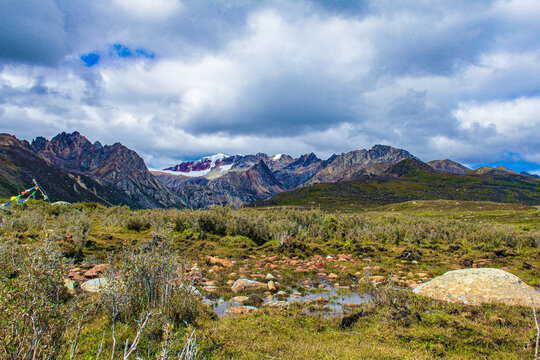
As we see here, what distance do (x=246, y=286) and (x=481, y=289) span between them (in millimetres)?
10650

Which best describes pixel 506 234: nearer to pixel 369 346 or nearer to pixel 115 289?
pixel 369 346

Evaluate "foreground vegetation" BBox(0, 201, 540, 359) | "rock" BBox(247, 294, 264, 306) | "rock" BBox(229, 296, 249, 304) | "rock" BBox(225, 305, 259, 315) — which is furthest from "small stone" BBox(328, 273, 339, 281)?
"rock" BBox(225, 305, 259, 315)

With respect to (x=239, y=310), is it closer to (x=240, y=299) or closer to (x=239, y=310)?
(x=239, y=310)

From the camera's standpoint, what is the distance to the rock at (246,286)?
Result: 43.3ft

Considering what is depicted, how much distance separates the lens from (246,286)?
44.1 ft

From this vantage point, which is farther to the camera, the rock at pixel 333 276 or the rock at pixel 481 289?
the rock at pixel 333 276

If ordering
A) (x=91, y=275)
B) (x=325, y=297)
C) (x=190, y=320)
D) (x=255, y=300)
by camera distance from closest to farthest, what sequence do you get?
(x=190, y=320) < (x=255, y=300) < (x=325, y=297) < (x=91, y=275)

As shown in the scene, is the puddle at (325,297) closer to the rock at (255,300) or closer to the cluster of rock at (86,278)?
the rock at (255,300)

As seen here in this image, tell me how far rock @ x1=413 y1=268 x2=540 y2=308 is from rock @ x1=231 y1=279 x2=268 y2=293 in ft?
24.7

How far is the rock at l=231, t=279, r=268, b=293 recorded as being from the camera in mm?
13198

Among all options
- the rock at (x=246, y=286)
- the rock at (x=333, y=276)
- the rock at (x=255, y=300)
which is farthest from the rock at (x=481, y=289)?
the rock at (x=246, y=286)

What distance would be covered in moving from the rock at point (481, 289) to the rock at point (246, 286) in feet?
24.7

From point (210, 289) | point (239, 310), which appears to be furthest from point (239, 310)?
point (210, 289)

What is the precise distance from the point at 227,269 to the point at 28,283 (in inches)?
528
